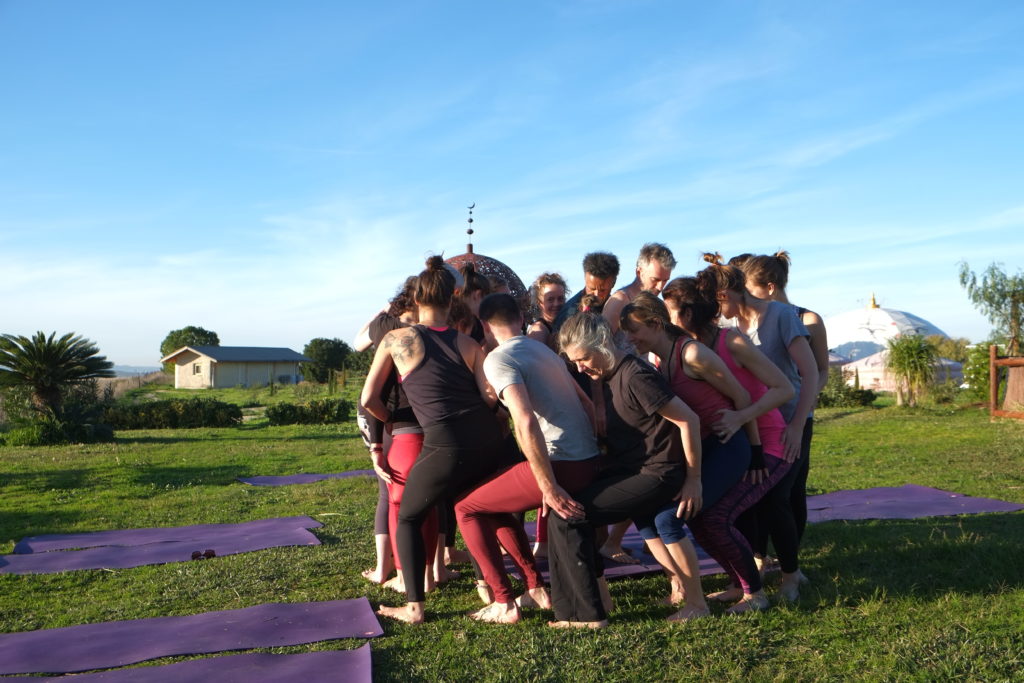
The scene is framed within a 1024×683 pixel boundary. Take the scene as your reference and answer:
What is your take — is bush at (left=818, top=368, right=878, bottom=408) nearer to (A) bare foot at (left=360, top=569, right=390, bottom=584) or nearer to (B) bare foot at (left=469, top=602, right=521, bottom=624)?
(A) bare foot at (left=360, top=569, right=390, bottom=584)

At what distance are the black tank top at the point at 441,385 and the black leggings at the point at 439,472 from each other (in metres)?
0.05

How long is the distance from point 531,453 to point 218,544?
3604 millimetres

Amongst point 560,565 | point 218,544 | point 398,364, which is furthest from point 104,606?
point 560,565

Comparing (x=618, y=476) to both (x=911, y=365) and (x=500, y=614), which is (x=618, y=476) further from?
(x=911, y=365)

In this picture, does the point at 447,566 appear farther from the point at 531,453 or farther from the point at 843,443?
the point at 843,443

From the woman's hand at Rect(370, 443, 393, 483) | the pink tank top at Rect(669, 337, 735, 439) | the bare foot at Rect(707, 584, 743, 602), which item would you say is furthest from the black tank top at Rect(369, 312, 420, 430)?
the bare foot at Rect(707, 584, 743, 602)

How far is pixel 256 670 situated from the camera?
11.0 ft

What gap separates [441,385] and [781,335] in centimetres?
185

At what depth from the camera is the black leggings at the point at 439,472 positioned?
156 inches

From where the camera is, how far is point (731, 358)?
4.13m

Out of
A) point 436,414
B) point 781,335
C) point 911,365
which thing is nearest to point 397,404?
point 436,414

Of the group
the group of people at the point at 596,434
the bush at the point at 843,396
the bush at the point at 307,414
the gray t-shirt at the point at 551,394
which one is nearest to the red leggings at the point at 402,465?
the group of people at the point at 596,434

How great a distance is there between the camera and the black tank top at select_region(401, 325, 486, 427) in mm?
3973

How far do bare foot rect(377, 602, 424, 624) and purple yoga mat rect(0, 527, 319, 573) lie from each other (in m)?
2.14
